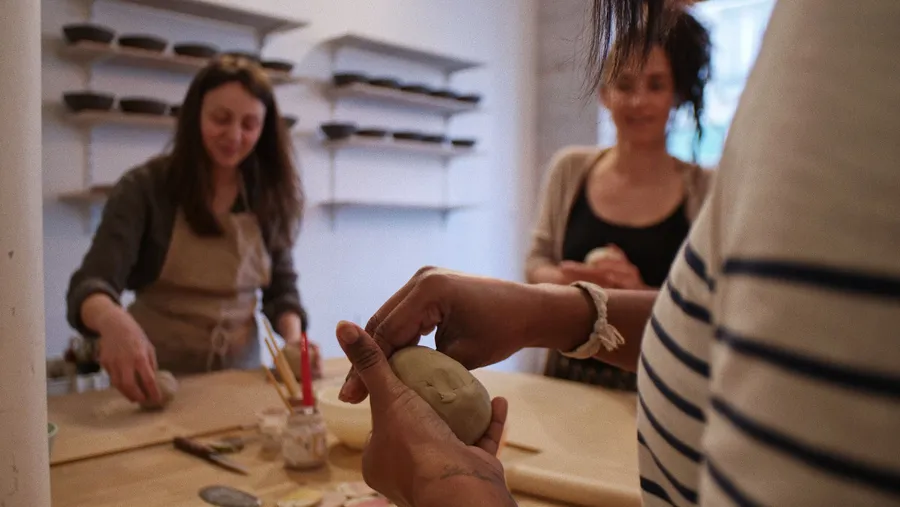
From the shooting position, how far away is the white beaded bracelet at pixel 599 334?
935 mm

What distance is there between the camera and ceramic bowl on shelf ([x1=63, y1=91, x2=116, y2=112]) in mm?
2338

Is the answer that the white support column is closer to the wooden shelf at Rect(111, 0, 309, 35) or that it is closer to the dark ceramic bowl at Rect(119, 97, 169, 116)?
the dark ceramic bowl at Rect(119, 97, 169, 116)

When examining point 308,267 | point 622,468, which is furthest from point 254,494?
point 308,267

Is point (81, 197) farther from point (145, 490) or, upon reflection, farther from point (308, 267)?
point (145, 490)

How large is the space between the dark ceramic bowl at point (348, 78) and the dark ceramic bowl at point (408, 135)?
326 millimetres

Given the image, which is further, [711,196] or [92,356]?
[92,356]

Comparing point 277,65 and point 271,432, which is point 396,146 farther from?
point 271,432

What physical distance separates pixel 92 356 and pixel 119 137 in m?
0.86

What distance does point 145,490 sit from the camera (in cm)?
95

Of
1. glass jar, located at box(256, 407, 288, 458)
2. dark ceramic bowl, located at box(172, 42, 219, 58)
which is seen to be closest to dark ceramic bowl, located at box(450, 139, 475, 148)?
dark ceramic bowl, located at box(172, 42, 219, 58)

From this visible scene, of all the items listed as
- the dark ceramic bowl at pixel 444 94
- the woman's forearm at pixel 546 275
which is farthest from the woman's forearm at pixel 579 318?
the dark ceramic bowl at pixel 444 94

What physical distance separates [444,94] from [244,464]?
109 inches

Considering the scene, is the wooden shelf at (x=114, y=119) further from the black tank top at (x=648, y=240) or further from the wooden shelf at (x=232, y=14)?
the black tank top at (x=648, y=240)

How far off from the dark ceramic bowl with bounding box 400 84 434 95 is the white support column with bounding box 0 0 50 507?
276 centimetres
